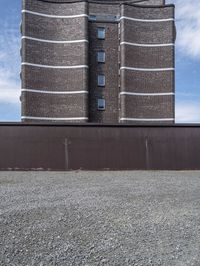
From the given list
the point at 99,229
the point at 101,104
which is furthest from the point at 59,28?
the point at 99,229

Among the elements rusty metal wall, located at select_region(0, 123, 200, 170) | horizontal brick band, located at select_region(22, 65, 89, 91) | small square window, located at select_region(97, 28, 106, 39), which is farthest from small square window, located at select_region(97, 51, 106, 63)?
rusty metal wall, located at select_region(0, 123, 200, 170)

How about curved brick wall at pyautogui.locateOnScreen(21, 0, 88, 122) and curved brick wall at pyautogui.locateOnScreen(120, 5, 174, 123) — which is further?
curved brick wall at pyautogui.locateOnScreen(120, 5, 174, 123)

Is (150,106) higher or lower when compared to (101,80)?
lower

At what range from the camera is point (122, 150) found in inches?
662

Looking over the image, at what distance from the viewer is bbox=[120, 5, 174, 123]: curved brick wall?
35438 mm

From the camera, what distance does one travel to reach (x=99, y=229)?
5531 mm

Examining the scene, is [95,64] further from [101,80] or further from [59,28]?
[59,28]

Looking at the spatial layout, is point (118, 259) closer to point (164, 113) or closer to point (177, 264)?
point (177, 264)

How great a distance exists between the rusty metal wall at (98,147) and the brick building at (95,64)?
1777 centimetres

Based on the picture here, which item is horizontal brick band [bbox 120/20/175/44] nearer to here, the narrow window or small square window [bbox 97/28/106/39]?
small square window [bbox 97/28/106/39]

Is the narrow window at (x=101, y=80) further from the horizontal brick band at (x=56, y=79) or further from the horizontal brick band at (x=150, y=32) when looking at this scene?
the horizontal brick band at (x=150, y=32)

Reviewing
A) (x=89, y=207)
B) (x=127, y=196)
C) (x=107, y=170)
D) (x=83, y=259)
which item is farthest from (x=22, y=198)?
(x=107, y=170)

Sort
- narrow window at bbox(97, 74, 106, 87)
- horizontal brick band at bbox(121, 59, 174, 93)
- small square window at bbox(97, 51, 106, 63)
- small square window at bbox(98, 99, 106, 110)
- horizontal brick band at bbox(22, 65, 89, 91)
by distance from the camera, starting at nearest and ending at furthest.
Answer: horizontal brick band at bbox(22, 65, 89, 91), horizontal brick band at bbox(121, 59, 174, 93), small square window at bbox(98, 99, 106, 110), narrow window at bbox(97, 74, 106, 87), small square window at bbox(97, 51, 106, 63)

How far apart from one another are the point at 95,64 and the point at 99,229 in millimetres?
33255
